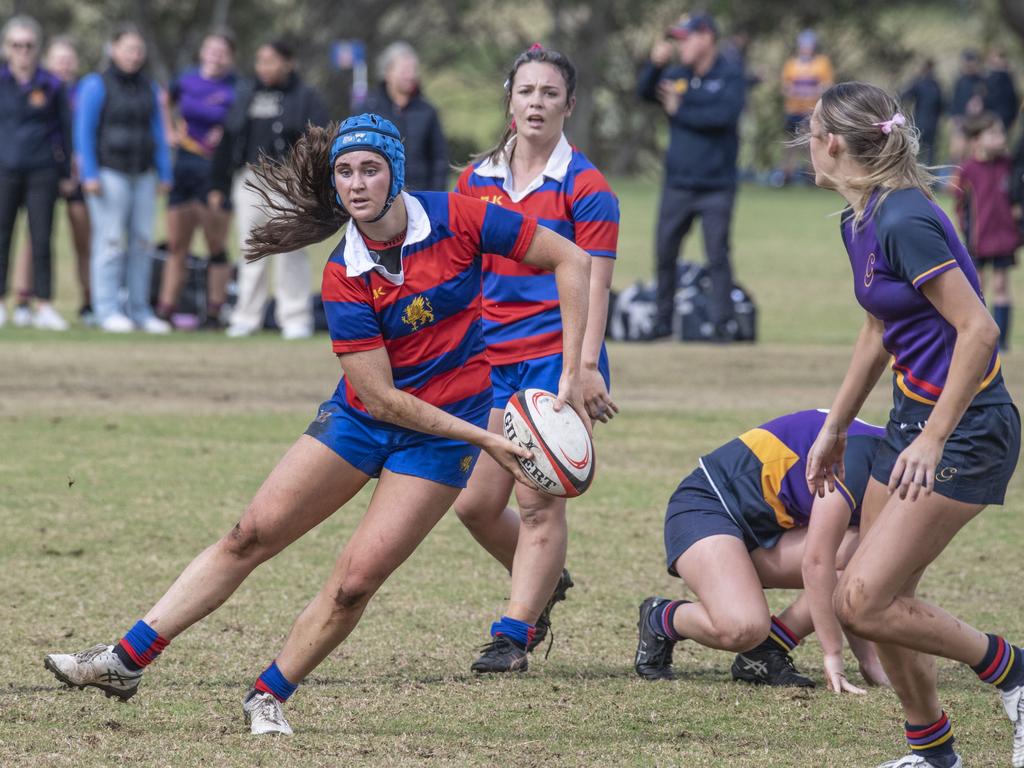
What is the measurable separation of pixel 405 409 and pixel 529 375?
1.35 meters

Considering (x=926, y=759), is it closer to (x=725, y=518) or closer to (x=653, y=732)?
(x=653, y=732)

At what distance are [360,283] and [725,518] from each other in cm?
173

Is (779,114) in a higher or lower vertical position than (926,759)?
higher

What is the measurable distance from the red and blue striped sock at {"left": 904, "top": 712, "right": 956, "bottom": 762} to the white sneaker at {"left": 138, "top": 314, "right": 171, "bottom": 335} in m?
10.3

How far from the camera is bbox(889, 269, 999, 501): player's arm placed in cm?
434

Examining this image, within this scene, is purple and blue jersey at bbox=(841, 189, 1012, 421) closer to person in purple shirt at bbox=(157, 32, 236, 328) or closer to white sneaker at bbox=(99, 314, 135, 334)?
person in purple shirt at bbox=(157, 32, 236, 328)

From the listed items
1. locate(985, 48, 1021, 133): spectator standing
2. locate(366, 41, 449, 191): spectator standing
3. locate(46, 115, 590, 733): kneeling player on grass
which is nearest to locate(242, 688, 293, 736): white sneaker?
locate(46, 115, 590, 733): kneeling player on grass

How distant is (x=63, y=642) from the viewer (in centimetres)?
583

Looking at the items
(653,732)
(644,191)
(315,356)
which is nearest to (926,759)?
(653,732)

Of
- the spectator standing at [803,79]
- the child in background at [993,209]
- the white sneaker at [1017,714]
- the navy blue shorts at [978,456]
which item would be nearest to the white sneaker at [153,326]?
the child in background at [993,209]

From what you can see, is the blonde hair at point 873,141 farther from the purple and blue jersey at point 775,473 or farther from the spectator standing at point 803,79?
the spectator standing at point 803,79

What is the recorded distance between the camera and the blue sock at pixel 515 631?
226 inches

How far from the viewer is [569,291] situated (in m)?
5.05

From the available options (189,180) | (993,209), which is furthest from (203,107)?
(993,209)
